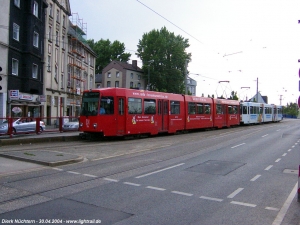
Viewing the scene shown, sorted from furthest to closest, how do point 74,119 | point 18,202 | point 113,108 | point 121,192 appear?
point 74,119
point 113,108
point 121,192
point 18,202

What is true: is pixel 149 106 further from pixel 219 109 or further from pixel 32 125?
pixel 219 109

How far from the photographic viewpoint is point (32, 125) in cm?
1897

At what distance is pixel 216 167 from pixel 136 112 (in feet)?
33.2

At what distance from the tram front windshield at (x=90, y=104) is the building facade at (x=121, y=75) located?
50.2m

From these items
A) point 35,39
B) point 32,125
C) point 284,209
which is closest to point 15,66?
point 35,39

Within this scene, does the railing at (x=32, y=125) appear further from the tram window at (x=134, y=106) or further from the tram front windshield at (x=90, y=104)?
the tram window at (x=134, y=106)

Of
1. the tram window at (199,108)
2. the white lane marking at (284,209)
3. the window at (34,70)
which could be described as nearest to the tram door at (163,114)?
the tram window at (199,108)

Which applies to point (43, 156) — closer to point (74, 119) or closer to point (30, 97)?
point (74, 119)

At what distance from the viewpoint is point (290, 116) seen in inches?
4218

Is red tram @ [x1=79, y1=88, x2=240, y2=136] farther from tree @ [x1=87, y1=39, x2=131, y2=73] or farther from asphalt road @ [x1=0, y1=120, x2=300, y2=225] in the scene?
tree @ [x1=87, y1=39, x2=131, y2=73]

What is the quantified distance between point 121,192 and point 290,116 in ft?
367

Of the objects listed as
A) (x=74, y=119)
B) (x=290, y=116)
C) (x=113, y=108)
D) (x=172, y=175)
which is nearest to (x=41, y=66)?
(x=74, y=119)

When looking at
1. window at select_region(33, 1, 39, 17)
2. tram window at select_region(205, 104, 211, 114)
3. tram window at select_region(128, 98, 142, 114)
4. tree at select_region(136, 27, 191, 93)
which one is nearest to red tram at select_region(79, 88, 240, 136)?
tram window at select_region(128, 98, 142, 114)

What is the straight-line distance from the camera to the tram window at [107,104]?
17.8 m
